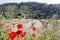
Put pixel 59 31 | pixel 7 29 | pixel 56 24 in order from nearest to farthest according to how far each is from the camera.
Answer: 1. pixel 56 24
2. pixel 59 31
3. pixel 7 29

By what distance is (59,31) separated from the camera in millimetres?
3467

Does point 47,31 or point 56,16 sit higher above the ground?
point 56,16

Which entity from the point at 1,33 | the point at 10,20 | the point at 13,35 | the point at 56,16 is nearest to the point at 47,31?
the point at 56,16

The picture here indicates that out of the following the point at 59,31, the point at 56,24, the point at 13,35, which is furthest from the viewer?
the point at 59,31

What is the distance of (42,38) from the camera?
11.1 ft

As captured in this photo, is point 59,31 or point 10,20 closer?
point 59,31

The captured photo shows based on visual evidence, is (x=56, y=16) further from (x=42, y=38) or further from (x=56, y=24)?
(x=42, y=38)

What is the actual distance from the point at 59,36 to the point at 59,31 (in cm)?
21

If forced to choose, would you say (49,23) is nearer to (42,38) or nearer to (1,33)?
(42,38)

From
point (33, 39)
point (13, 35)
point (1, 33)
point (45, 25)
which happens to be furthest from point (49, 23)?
point (1, 33)

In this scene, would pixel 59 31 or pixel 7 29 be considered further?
pixel 7 29

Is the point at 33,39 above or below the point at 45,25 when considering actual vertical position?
below

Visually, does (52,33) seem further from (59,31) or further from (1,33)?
(1,33)

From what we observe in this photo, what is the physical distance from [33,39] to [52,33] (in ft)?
1.39
